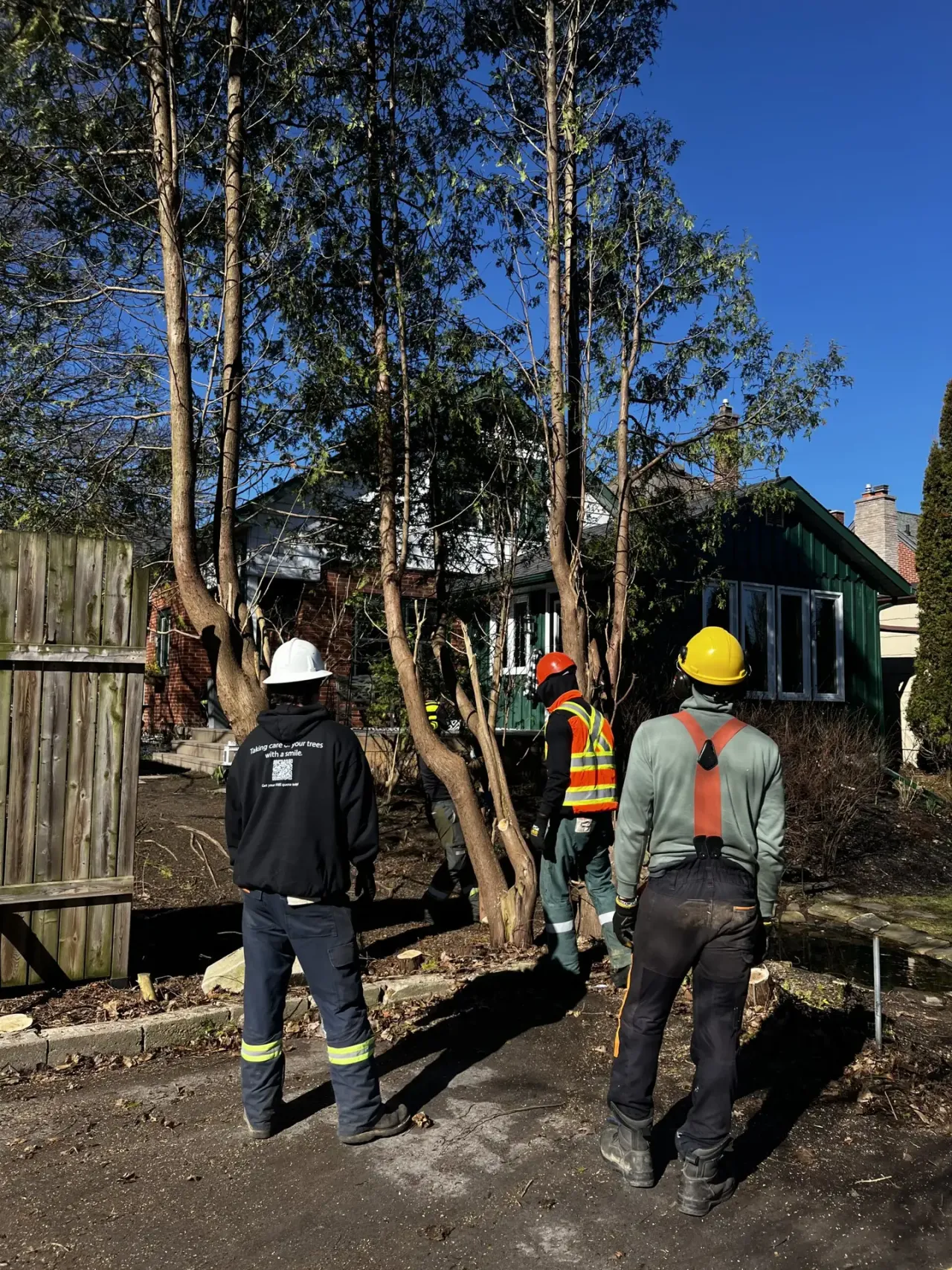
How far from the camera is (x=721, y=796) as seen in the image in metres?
3.82

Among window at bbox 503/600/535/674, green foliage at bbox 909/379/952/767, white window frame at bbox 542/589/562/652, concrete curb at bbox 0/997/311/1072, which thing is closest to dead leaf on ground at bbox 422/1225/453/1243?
concrete curb at bbox 0/997/311/1072

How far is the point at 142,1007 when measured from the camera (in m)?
5.70

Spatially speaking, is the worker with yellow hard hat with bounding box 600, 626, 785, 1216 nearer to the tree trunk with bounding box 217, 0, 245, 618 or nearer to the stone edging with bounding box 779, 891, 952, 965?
the tree trunk with bounding box 217, 0, 245, 618

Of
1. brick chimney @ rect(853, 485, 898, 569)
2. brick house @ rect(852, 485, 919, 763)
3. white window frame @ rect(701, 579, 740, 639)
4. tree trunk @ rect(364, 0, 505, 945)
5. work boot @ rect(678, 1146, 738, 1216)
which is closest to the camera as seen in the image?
work boot @ rect(678, 1146, 738, 1216)

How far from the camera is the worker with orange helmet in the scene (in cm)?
643

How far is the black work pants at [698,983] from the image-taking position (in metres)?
3.66

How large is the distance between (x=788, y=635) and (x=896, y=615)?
11.0 meters

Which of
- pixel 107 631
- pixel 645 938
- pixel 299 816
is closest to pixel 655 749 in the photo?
pixel 645 938

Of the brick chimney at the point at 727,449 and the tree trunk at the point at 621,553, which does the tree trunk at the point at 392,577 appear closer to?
the tree trunk at the point at 621,553

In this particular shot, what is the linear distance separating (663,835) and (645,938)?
39cm

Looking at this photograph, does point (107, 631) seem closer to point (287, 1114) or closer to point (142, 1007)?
point (142, 1007)

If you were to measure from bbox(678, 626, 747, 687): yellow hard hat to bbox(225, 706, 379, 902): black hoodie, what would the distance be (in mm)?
1398

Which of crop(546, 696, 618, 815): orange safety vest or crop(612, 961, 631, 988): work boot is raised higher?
crop(546, 696, 618, 815): orange safety vest

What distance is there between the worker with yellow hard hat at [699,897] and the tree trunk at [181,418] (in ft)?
11.9
